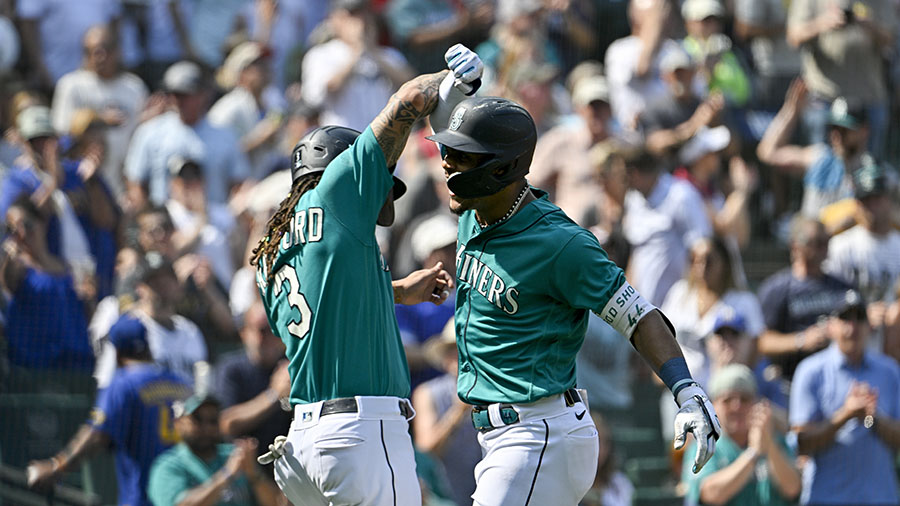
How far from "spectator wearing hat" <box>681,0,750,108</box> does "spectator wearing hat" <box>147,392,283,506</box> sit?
5426 millimetres

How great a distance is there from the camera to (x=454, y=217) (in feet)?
32.1

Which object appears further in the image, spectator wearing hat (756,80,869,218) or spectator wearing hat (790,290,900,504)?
spectator wearing hat (756,80,869,218)

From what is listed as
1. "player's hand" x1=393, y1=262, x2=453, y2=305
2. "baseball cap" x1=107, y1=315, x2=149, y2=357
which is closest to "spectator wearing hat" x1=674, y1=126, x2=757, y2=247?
"baseball cap" x1=107, y1=315, x2=149, y2=357

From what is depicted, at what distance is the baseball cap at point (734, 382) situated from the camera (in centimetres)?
836

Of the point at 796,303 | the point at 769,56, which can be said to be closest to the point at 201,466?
the point at 796,303

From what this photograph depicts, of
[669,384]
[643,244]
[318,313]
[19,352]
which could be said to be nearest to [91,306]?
[19,352]

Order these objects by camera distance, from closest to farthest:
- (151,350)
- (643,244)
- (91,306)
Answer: (151,350), (91,306), (643,244)

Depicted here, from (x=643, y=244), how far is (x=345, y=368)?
17.3 feet

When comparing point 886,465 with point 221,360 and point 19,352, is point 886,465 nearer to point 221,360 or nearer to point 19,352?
A: point 221,360

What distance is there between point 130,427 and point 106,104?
3.49 meters

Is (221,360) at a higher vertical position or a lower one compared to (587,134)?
lower

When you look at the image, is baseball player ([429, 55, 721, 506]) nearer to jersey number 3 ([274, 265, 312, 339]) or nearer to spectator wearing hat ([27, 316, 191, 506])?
jersey number 3 ([274, 265, 312, 339])

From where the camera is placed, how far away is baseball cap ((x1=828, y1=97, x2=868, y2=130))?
10.9 metres

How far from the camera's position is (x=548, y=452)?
16.6ft
